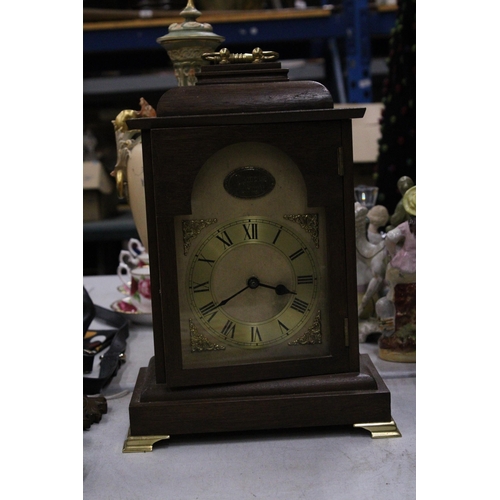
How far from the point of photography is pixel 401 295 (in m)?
1.08

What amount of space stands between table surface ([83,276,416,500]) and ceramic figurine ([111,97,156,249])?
0.42 meters

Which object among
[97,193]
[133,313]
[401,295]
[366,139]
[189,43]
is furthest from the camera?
[97,193]

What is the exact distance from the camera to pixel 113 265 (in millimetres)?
3137

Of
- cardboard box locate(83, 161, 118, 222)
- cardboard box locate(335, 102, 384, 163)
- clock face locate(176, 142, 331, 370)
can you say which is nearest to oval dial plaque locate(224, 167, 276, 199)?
clock face locate(176, 142, 331, 370)

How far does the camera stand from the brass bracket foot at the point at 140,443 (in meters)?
0.89

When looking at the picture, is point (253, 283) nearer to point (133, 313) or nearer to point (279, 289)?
point (279, 289)

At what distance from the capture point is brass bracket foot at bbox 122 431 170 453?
35.0 inches

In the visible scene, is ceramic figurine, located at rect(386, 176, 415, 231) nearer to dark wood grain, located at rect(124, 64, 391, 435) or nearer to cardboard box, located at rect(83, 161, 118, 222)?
dark wood grain, located at rect(124, 64, 391, 435)

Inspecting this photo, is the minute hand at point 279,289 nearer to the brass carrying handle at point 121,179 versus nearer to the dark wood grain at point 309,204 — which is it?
the dark wood grain at point 309,204

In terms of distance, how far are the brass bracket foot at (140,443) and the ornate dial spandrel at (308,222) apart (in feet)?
1.00

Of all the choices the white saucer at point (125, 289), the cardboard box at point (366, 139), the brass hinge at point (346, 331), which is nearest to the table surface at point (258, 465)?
the brass hinge at point (346, 331)

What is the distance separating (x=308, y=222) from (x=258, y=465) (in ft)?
0.97

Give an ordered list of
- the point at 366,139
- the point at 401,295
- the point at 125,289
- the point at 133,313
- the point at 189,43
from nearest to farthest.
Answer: the point at 401,295 < the point at 189,43 < the point at 133,313 < the point at 125,289 < the point at 366,139

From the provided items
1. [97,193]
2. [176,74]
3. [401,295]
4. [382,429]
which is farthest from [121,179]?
[97,193]
